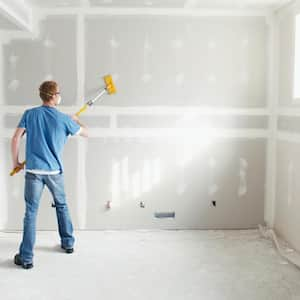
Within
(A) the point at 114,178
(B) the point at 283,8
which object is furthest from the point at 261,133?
(A) the point at 114,178

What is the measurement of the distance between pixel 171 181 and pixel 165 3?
1665 millimetres

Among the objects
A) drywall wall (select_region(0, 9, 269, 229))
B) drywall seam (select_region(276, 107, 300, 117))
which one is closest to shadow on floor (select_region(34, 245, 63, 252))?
drywall wall (select_region(0, 9, 269, 229))

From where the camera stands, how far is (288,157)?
3.57 meters

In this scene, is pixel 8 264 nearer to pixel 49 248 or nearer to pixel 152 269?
pixel 49 248

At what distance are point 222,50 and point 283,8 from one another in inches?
25.5

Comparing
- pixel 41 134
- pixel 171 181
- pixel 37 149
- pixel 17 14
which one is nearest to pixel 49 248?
pixel 37 149

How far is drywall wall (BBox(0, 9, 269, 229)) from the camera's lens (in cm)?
383

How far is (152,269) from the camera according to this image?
2.98 m

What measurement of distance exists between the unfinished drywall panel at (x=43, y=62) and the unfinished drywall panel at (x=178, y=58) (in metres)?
0.16

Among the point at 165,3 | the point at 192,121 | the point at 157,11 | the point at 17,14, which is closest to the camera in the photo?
the point at 17,14

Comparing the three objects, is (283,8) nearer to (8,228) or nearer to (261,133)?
(261,133)

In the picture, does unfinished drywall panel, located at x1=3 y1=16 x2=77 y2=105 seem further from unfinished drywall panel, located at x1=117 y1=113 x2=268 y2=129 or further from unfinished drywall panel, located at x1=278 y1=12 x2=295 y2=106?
unfinished drywall panel, located at x1=278 y1=12 x2=295 y2=106

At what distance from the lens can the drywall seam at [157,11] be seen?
378cm

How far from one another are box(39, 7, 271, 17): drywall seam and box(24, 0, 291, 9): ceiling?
5 cm
